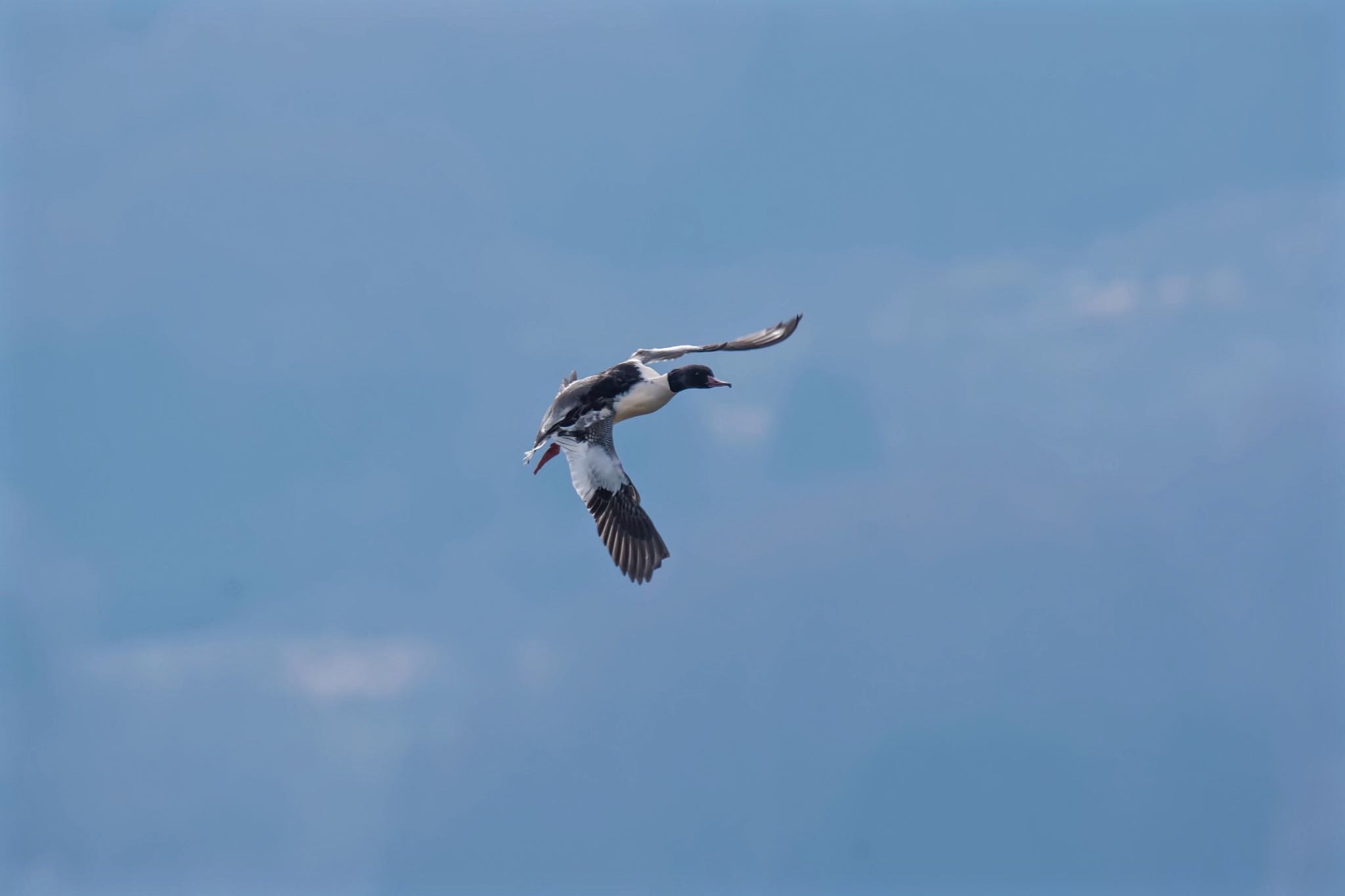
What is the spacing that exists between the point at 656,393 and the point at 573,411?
4.83ft

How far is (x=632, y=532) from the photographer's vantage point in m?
24.7

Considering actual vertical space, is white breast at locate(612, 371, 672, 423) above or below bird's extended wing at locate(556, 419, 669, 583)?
above

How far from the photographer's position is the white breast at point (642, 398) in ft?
82.7

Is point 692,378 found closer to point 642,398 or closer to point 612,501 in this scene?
point 642,398

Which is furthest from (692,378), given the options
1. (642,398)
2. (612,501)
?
(612,501)

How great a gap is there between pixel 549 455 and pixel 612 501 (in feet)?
5.08

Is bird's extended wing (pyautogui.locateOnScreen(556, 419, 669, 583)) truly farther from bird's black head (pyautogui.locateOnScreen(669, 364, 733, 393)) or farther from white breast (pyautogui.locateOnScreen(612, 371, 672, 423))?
bird's black head (pyautogui.locateOnScreen(669, 364, 733, 393))

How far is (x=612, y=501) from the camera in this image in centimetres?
2491

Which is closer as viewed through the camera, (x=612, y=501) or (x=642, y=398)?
(x=612, y=501)

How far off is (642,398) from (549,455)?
6.37ft

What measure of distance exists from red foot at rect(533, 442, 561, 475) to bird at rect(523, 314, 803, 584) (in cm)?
1

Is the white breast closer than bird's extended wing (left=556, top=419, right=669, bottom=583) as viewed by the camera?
No

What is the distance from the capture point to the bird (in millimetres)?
24625

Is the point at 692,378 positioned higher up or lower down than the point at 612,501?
higher up
